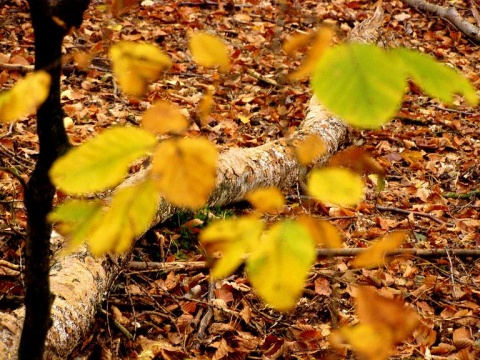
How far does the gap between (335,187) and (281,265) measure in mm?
149

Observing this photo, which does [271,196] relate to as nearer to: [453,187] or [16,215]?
[16,215]

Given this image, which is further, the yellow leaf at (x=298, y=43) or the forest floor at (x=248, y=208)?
the forest floor at (x=248, y=208)

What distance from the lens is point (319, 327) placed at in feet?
7.79

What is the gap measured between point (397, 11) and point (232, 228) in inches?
246

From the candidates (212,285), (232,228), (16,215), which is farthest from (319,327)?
(232,228)

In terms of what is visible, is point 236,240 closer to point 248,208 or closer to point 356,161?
point 356,161

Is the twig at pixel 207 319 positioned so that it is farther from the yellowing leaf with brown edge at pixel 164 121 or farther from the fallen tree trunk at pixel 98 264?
the yellowing leaf with brown edge at pixel 164 121

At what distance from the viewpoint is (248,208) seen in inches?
128

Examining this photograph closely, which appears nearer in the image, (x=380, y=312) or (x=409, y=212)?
(x=380, y=312)

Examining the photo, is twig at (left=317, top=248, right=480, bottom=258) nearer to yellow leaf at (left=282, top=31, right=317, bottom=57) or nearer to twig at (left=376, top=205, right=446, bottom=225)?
twig at (left=376, top=205, right=446, bottom=225)

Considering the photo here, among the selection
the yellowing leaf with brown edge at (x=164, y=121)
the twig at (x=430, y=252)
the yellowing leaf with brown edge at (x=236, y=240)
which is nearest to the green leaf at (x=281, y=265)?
the yellowing leaf with brown edge at (x=236, y=240)

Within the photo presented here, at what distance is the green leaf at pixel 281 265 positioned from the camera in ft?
1.93

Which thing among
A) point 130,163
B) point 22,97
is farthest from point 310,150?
point 22,97

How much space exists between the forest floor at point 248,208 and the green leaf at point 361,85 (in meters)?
0.24
